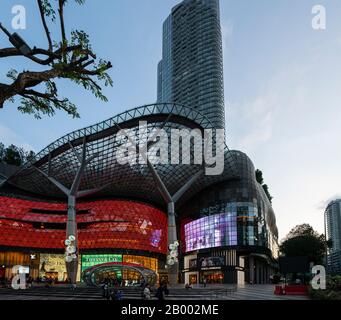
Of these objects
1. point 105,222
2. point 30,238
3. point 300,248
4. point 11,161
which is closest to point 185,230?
point 105,222

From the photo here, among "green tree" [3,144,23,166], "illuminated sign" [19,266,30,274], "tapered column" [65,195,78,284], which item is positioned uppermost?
"green tree" [3,144,23,166]

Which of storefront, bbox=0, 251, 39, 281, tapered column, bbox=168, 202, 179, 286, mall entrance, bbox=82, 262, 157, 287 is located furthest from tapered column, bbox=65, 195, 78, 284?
storefront, bbox=0, 251, 39, 281

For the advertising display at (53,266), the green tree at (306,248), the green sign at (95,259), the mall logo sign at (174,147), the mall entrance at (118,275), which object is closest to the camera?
the mall entrance at (118,275)

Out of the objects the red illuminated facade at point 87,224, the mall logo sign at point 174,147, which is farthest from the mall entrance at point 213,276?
the mall logo sign at point 174,147

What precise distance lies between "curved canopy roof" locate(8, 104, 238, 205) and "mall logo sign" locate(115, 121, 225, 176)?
2.77 ft

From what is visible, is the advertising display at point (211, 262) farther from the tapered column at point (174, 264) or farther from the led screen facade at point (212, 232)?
the tapered column at point (174, 264)

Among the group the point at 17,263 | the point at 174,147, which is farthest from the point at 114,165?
the point at 17,263

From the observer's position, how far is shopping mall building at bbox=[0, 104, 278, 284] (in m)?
83.2

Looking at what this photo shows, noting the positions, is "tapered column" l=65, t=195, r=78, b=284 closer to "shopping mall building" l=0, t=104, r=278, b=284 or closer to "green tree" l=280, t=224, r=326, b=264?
"shopping mall building" l=0, t=104, r=278, b=284

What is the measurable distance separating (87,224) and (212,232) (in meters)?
30.4

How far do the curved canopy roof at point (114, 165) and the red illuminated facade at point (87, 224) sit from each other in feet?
14.0

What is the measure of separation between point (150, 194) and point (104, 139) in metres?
31.9

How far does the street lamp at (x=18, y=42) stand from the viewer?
8.93 meters

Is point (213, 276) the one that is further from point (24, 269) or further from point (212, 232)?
point (24, 269)
